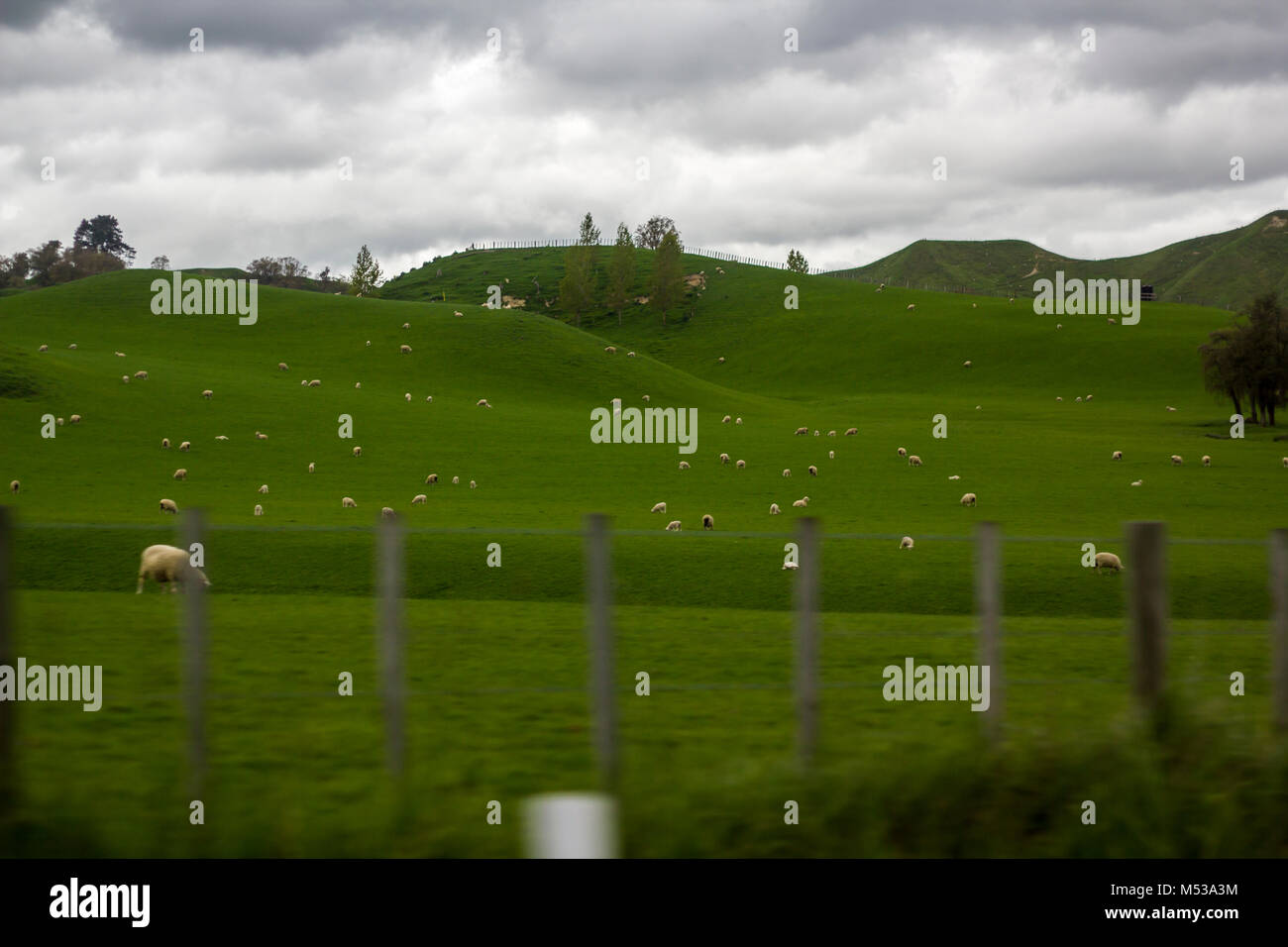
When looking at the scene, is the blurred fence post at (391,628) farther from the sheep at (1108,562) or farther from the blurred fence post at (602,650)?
the sheep at (1108,562)

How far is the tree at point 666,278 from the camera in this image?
14038 cm

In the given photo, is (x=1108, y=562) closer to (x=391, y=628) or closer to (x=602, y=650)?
(x=602, y=650)

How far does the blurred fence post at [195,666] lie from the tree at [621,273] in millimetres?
133900

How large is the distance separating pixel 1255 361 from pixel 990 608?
246 feet

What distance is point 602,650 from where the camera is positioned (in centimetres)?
723

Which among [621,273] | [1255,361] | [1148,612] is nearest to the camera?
[1148,612]

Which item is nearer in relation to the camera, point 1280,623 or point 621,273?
point 1280,623

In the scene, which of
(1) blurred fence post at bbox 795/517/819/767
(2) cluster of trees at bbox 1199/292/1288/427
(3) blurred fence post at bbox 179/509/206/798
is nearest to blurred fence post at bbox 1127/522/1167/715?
(1) blurred fence post at bbox 795/517/819/767

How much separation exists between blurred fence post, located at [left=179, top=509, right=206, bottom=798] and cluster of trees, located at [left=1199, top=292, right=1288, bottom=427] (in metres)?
78.3

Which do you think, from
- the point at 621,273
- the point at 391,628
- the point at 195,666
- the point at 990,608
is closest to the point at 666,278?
the point at 621,273

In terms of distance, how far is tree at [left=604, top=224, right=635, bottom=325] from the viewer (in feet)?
461

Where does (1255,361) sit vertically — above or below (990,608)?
above

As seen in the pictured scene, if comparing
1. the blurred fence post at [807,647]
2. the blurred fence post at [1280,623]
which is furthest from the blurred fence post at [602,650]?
the blurred fence post at [1280,623]
